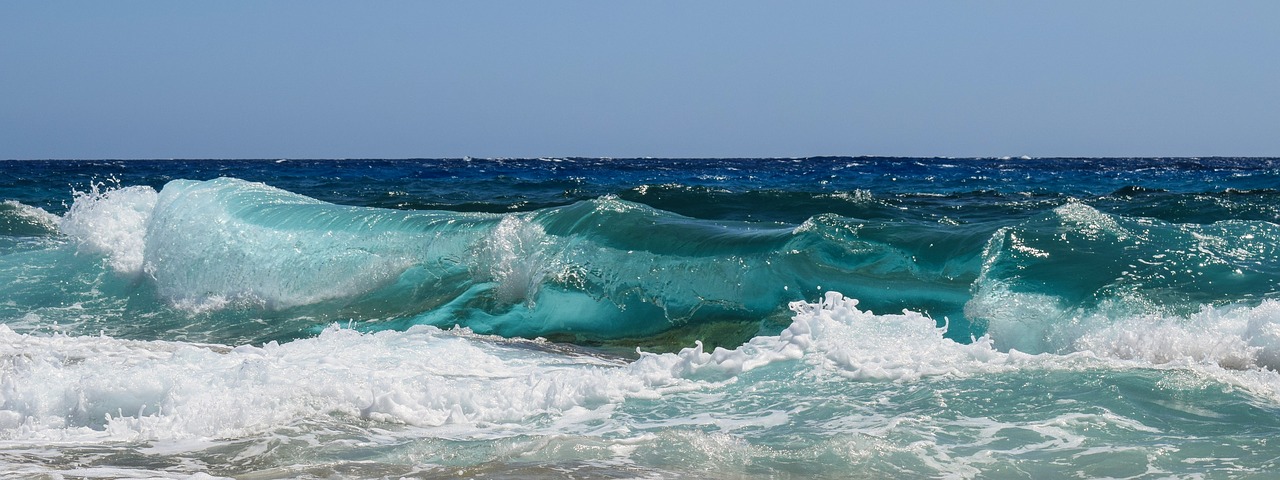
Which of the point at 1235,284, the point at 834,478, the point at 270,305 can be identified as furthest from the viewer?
the point at 270,305

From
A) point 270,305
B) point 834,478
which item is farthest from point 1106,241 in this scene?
point 270,305

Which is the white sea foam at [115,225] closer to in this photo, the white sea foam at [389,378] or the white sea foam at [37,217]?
the white sea foam at [37,217]

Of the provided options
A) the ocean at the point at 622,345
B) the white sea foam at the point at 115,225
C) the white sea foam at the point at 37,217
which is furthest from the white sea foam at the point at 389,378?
the white sea foam at the point at 37,217

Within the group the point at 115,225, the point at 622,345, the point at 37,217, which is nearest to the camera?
the point at 622,345

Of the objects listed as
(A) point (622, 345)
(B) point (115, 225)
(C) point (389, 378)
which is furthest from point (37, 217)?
(C) point (389, 378)

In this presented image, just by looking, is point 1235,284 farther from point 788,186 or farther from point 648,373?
point 788,186

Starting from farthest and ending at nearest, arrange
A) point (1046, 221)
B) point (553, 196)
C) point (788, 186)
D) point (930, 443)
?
point (788, 186) → point (553, 196) → point (1046, 221) → point (930, 443)

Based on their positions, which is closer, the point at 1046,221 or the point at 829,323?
Result: the point at 829,323

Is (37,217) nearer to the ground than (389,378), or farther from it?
nearer to the ground

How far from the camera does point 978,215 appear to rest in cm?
1462

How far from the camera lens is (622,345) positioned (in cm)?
731

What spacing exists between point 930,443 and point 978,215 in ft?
37.1

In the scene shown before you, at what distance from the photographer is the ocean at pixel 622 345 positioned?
12.8ft

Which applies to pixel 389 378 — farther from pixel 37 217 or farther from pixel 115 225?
pixel 37 217
